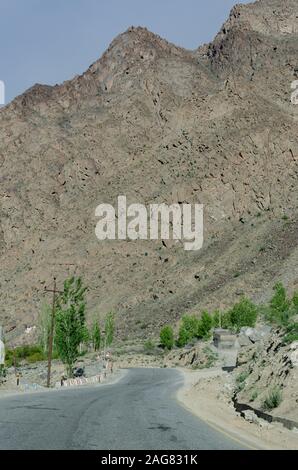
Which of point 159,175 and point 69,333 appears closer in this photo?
point 69,333

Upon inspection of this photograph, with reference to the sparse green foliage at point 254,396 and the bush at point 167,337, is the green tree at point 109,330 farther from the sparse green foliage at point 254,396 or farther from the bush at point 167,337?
the sparse green foliage at point 254,396

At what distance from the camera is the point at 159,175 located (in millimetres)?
127500

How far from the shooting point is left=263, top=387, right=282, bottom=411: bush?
16.7m

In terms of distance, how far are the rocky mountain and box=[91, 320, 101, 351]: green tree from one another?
18.6ft


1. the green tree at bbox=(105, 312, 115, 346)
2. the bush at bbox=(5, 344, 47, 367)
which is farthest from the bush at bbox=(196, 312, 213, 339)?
the bush at bbox=(5, 344, 47, 367)

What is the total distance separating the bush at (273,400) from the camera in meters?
16.7

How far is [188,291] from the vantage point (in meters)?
103

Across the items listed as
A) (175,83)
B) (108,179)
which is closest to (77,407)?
(108,179)

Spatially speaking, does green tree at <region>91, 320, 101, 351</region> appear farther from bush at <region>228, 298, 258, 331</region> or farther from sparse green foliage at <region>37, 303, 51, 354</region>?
bush at <region>228, 298, 258, 331</region>

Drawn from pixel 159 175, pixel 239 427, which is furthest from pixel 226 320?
pixel 239 427

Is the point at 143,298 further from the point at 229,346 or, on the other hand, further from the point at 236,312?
the point at 229,346

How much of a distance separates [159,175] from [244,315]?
52728 mm

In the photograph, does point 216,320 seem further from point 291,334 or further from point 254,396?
point 254,396

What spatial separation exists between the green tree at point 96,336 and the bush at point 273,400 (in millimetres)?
Result: 79552
